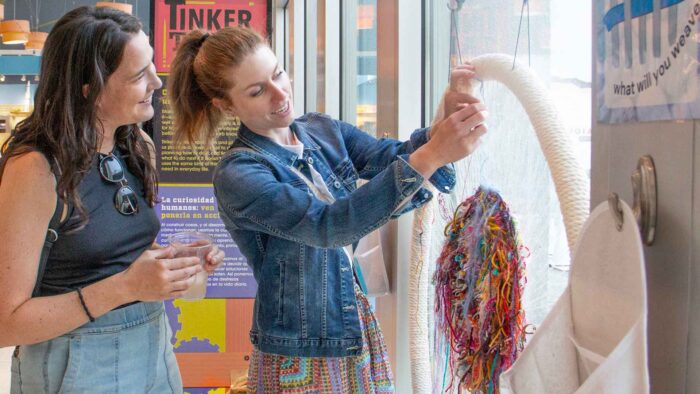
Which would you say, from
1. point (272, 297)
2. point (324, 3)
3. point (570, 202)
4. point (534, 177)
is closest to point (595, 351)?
point (570, 202)

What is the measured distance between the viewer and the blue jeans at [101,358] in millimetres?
Result: 1636

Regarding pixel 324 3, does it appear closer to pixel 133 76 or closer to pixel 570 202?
pixel 133 76

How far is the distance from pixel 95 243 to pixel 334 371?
0.59 m

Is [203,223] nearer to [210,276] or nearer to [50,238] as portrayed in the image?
[210,276]

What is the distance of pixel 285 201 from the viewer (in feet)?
4.96

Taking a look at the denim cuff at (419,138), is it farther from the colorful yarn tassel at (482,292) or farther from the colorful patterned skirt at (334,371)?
the colorful patterned skirt at (334,371)

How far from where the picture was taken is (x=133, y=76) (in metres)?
1.75

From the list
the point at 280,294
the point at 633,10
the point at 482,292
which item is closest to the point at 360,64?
the point at 280,294

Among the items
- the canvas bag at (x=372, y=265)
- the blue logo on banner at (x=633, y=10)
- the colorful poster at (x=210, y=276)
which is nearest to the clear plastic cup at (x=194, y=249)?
the canvas bag at (x=372, y=265)

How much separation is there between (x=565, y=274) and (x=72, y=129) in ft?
3.42

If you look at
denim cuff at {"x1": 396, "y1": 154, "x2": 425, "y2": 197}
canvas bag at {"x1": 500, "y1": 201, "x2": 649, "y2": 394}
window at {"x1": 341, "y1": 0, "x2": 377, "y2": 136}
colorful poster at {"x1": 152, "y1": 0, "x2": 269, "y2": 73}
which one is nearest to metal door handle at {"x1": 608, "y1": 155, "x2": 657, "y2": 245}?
canvas bag at {"x1": 500, "y1": 201, "x2": 649, "y2": 394}

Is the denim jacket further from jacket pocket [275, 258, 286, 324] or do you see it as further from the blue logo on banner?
the blue logo on banner

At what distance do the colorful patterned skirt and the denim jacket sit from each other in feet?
0.09

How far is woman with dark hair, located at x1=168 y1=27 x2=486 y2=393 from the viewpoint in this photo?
1.57 metres
